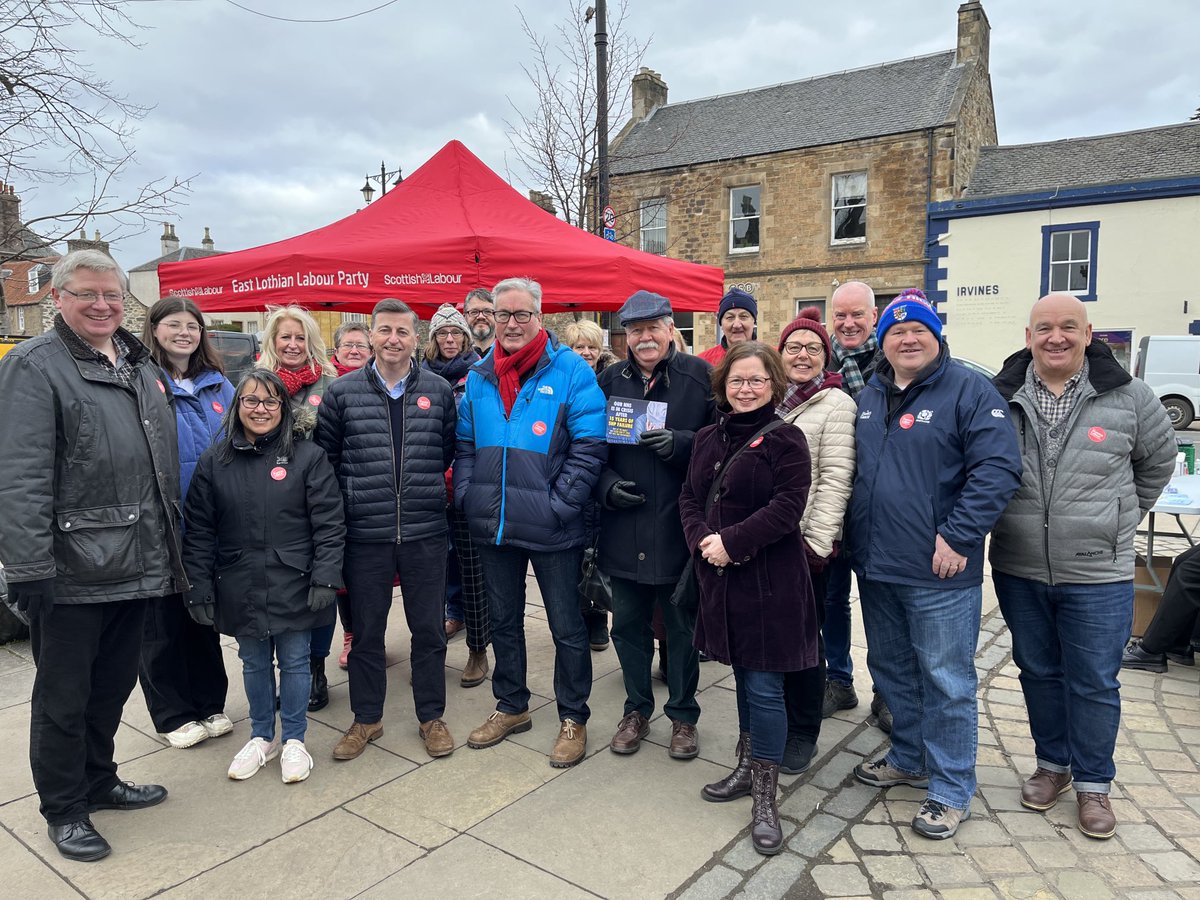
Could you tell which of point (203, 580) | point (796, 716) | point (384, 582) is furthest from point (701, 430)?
point (203, 580)

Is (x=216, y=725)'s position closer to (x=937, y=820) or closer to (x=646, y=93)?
(x=937, y=820)

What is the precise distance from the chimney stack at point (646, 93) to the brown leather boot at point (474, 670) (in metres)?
23.0

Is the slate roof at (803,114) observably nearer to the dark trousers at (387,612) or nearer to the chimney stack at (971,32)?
the chimney stack at (971,32)

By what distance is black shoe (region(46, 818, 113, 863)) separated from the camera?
2822 millimetres

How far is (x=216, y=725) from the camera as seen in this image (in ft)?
12.5

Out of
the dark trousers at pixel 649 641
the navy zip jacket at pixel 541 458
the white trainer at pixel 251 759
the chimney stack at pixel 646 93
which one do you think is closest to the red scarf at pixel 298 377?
the navy zip jacket at pixel 541 458

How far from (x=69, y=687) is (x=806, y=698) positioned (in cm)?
288

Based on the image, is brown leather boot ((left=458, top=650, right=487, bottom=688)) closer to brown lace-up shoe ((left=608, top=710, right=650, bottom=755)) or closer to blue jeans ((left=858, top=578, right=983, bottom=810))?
brown lace-up shoe ((left=608, top=710, right=650, bottom=755))

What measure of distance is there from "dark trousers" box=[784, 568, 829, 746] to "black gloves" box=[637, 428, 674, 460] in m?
0.84

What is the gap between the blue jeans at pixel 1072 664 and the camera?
9.75 feet

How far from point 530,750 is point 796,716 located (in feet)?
4.00

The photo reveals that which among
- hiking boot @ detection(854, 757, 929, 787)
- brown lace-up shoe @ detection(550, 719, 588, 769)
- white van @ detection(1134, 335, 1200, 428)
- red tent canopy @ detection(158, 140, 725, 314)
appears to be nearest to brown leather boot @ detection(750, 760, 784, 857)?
hiking boot @ detection(854, 757, 929, 787)

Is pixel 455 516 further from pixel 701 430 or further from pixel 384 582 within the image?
pixel 701 430

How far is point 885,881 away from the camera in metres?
2.73
